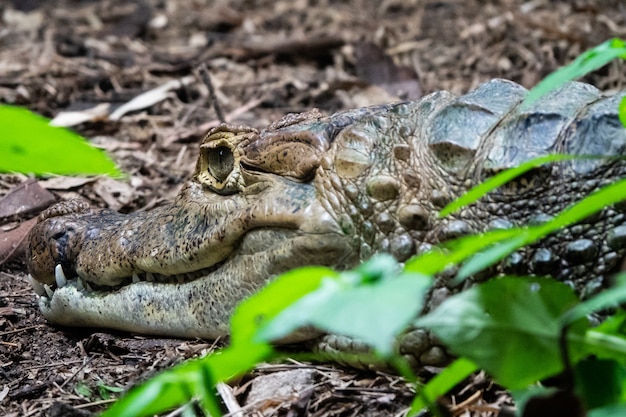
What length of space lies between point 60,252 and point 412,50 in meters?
4.18

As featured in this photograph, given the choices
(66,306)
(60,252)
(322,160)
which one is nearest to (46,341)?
(66,306)

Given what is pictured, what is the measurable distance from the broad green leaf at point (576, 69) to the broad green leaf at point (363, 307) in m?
0.46

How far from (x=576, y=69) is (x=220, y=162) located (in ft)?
5.00

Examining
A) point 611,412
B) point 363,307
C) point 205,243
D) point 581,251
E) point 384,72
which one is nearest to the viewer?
point 363,307

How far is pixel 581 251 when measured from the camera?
2127 millimetres

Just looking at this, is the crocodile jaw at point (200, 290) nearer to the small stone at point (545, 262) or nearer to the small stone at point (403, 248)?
the small stone at point (403, 248)

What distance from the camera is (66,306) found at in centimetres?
281

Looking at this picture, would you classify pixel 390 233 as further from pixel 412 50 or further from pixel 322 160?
pixel 412 50

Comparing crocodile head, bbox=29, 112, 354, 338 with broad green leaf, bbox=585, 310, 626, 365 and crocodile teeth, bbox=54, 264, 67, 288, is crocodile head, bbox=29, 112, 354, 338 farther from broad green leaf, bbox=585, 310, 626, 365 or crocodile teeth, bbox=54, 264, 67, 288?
broad green leaf, bbox=585, 310, 626, 365

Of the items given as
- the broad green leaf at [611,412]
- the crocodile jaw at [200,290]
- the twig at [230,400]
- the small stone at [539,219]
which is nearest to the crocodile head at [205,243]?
the crocodile jaw at [200,290]

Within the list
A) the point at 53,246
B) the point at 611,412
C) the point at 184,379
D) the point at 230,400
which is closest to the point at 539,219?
the point at 611,412

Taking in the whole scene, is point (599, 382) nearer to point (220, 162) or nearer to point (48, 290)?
point (220, 162)

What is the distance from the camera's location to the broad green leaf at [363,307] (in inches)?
40.1

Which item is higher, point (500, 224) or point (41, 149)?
point (41, 149)
